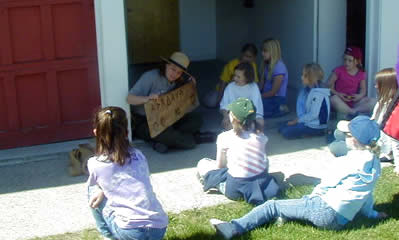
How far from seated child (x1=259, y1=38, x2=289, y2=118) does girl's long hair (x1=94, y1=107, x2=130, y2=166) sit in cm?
392

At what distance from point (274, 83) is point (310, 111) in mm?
979

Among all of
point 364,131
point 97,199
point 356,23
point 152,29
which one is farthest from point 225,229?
point 152,29

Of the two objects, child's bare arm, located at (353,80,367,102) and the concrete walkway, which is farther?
child's bare arm, located at (353,80,367,102)

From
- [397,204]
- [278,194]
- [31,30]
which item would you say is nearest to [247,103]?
[278,194]

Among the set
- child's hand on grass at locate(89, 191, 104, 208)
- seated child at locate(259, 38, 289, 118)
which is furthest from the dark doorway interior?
child's hand on grass at locate(89, 191, 104, 208)

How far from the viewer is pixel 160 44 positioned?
12.0 m

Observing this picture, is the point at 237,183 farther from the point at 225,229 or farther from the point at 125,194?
the point at 125,194

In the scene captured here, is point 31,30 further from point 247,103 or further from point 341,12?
point 341,12

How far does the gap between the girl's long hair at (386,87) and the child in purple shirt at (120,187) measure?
304 centimetres

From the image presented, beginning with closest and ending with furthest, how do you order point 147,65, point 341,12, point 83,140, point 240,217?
point 240,217
point 83,140
point 341,12
point 147,65

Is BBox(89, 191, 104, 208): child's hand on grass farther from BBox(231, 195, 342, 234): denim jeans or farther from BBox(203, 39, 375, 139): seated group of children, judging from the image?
BBox(203, 39, 375, 139): seated group of children

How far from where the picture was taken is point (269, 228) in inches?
199

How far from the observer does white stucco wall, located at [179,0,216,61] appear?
11.9 meters

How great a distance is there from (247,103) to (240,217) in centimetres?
92
